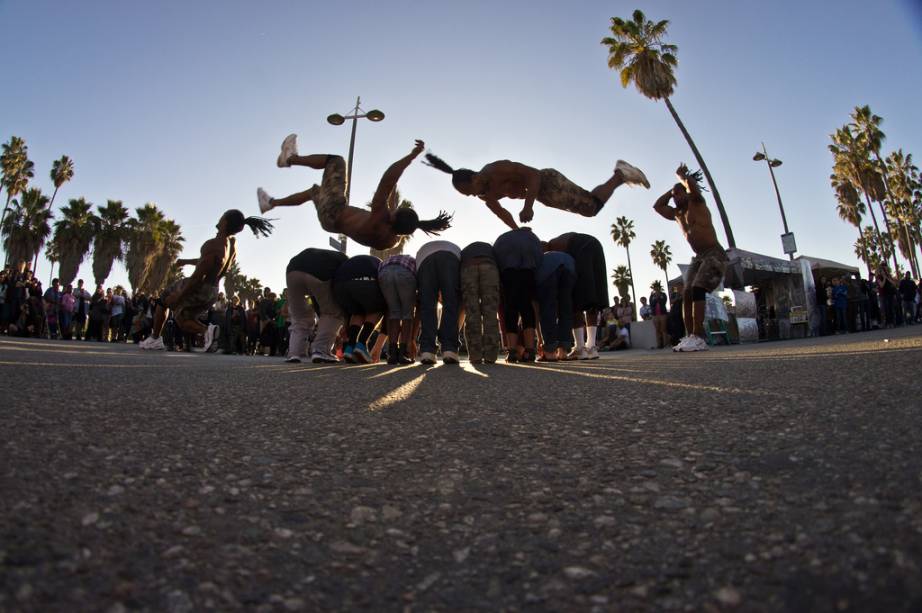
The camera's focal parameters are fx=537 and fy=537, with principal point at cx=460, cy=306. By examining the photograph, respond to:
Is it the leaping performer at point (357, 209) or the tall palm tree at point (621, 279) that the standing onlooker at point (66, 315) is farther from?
the tall palm tree at point (621, 279)

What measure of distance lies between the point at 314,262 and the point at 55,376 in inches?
106

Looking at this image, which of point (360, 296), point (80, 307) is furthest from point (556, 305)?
point (80, 307)

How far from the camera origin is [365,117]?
48.8ft

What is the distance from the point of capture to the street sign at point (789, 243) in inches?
619

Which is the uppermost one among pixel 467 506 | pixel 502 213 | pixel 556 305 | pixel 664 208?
pixel 664 208

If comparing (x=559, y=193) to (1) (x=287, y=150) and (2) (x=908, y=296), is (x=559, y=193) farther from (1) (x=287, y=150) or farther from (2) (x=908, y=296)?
(2) (x=908, y=296)

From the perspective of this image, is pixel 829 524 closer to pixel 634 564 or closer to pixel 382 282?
pixel 634 564

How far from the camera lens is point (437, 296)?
16.7ft

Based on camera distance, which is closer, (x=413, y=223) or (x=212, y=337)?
(x=413, y=223)

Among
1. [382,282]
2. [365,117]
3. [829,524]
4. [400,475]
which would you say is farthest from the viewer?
[365,117]

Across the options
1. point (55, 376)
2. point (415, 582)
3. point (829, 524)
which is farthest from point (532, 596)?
point (55, 376)

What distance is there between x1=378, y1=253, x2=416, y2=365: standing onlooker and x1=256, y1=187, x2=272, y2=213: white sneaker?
2221mm

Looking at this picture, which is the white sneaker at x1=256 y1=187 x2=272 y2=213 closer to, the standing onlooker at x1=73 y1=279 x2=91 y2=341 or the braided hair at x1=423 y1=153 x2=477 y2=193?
the braided hair at x1=423 y1=153 x2=477 y2=193

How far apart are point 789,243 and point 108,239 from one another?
38.9m
